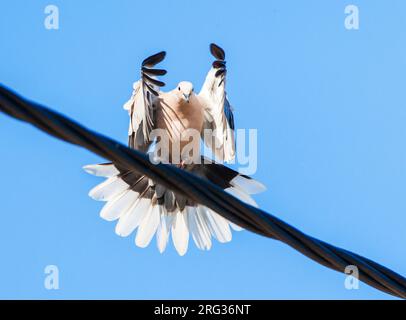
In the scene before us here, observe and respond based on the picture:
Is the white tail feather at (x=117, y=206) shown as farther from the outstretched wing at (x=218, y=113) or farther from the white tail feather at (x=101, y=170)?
the outstretched wing at (x=218, y=113)

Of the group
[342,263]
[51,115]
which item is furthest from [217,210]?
[51,115]

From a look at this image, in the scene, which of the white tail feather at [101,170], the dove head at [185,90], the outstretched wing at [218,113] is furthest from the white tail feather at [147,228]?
the dove head at [185,90]

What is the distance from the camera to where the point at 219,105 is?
612cm

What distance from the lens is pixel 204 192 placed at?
2197mm

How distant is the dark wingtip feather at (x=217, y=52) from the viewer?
5.62m

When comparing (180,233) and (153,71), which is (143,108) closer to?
(153,71)

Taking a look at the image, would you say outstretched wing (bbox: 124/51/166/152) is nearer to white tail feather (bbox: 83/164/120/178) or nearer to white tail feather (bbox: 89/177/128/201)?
white tail feather (bbox: 83/164/120/178)

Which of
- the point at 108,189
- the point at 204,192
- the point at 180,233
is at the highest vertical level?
the point at 108,189

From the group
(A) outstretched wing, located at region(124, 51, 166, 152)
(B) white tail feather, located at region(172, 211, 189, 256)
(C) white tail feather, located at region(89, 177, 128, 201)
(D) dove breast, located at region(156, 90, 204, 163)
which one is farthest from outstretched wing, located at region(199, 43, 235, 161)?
(C) white tail feather, located at region(89, 177, 128, 201)

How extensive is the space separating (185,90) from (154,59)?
4.00 ft

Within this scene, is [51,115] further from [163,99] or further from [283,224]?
[163,99]

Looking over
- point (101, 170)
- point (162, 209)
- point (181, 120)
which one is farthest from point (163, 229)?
point (181, 120)

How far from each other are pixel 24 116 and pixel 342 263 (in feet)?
3.31

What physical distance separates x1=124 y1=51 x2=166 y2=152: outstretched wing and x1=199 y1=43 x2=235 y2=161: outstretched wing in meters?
0.43
